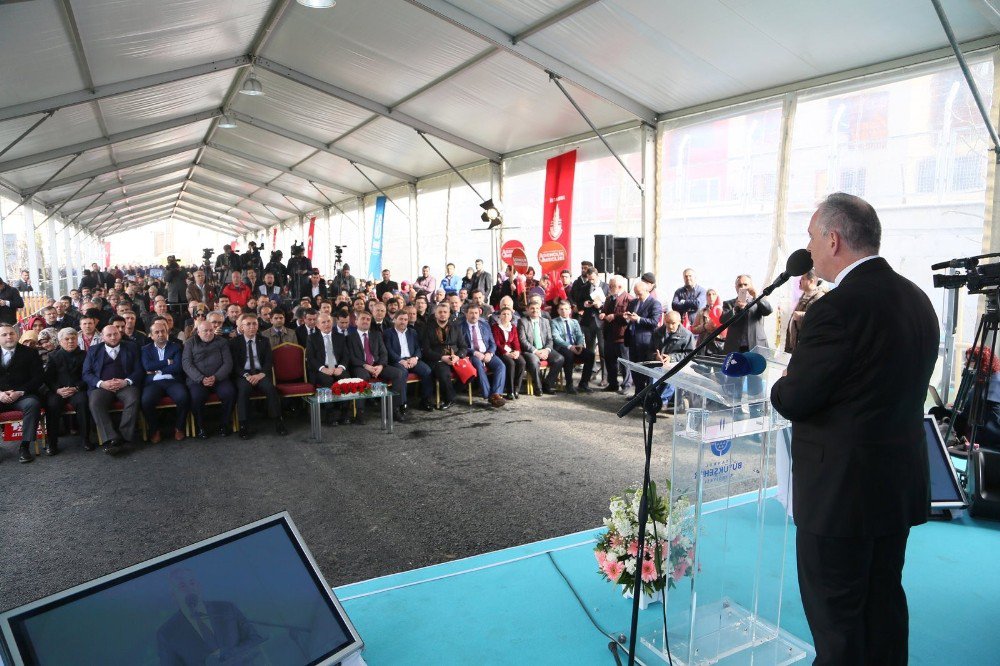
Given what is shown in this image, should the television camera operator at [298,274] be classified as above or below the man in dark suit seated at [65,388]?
above

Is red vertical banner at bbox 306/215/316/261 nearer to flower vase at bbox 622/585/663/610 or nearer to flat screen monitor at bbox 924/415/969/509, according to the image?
flat screen monitor at bbox 924/415/969/509

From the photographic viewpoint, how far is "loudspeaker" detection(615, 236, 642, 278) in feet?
27.0

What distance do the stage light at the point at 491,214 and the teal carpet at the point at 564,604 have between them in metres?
8.99

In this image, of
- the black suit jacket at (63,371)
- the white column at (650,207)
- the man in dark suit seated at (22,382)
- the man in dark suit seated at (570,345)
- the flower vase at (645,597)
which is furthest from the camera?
the white column at (650,207)

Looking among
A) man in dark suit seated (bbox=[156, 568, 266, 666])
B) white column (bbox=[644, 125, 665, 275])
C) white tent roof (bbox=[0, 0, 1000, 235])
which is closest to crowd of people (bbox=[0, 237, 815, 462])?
Result: white column (bbox=[644, 125, 665, 275])

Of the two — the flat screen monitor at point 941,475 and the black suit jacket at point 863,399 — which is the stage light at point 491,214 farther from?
the black suit jacket at point 863,399

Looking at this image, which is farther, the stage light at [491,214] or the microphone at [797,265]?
the stage light at [491,214]

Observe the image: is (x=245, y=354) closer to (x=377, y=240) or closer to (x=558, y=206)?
(x=558, y=206)

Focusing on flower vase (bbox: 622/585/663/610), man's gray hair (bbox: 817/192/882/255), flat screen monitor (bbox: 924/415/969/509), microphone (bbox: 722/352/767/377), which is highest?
man's gray hair (bbox: 817/192/882/255)

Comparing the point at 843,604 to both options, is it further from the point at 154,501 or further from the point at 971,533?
the point at 154,501

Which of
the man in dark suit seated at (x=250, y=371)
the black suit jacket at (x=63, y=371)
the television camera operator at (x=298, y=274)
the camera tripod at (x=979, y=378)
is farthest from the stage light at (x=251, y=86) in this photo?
the camera tripod at (x=979, y=378)

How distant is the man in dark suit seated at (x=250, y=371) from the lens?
5.60m

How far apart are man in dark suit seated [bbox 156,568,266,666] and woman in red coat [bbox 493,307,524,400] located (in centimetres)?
560

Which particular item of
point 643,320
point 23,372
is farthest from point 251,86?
point 643,320
